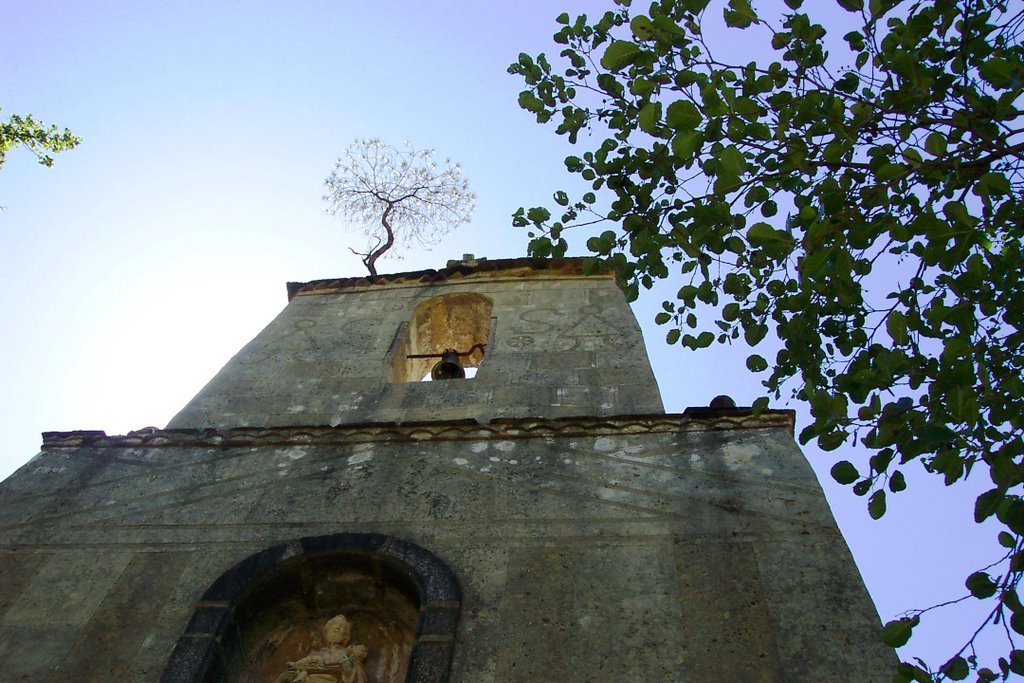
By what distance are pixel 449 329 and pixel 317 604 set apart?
5401mm

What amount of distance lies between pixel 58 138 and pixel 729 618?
1104 centimetres

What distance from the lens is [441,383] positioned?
335 inches

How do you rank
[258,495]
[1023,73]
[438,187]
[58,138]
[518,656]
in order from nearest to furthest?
[1023,73]
[518,656]
[258,495]
[58,138]
[438,187]

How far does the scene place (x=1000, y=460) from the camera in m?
4.15

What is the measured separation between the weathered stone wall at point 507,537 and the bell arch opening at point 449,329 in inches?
130

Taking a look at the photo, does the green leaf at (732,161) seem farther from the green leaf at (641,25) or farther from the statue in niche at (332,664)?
Result: the statue in niche at (332,664)

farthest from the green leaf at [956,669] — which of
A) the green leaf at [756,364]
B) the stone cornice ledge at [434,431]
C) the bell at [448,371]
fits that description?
the bell at [448,371]

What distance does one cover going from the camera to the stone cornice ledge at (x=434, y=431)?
6891 mm

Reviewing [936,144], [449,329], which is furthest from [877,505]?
[449,329]

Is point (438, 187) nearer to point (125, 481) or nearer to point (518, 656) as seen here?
point (125, 481)

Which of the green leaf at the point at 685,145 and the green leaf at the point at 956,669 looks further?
the green leaf at the point at 685,145

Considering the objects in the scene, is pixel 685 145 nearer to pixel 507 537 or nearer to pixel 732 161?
pixel 732 161

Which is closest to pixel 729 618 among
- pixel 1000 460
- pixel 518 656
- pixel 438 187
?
pixel 518 656

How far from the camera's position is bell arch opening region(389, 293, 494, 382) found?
1051 centimetres
